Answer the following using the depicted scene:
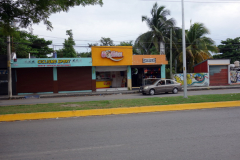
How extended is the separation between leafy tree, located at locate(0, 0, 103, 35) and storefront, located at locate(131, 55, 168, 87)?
1717cm

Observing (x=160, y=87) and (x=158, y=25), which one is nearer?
(x=160, y=87)

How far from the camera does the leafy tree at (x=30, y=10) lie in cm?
612

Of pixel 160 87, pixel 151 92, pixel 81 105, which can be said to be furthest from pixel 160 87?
pixel 81 105

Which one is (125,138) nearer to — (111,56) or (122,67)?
(111,56)

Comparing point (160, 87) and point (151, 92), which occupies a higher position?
point (160, 87)

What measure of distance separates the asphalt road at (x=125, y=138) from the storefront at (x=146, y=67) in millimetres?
16075

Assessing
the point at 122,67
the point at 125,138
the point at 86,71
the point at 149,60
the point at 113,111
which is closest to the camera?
the point at 125,138

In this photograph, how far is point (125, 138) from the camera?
5.58m

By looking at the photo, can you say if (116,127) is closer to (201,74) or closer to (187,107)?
(187,107)

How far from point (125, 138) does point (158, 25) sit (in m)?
26.2

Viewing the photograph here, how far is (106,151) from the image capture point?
184 inches

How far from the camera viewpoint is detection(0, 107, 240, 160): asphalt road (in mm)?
4477

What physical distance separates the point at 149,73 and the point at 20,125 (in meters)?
19.6

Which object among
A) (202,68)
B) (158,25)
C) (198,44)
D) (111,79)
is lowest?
(111,79)
